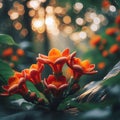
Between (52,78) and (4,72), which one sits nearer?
(52,78)

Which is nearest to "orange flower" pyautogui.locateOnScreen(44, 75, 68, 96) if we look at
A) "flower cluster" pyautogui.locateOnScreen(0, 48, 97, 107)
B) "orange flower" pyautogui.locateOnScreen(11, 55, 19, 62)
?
"flower cluster" pyautogui.locateOnScreen(0, 48, 97, 107)

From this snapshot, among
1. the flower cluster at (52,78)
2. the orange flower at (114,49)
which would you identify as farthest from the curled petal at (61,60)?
the orange flower at (114,49)

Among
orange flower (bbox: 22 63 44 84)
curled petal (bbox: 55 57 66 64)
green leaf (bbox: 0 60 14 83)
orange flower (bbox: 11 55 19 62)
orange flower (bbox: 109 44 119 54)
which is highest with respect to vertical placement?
orange flower (bbox: 109 44 119 54)

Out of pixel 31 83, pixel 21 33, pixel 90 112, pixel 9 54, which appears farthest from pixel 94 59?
pixel 90 112

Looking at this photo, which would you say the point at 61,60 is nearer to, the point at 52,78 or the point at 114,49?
the point at 52,78

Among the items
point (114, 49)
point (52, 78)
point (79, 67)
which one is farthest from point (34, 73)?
point (114, 49)

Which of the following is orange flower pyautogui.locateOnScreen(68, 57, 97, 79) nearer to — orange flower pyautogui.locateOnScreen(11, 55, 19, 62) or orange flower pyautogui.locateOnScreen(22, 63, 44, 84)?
orange flower pyautogui.locateOnScreen(22, 63, 44, 84)

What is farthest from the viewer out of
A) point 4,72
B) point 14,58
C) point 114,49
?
point 114,49
